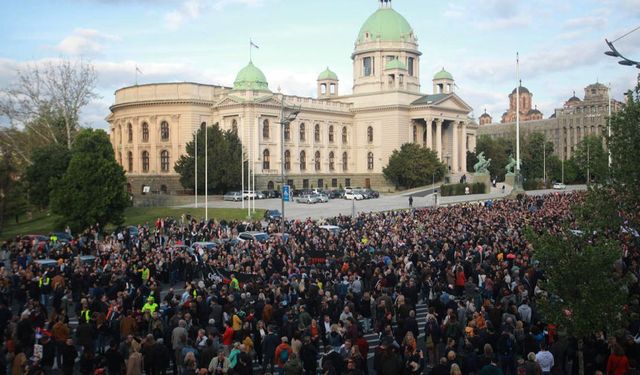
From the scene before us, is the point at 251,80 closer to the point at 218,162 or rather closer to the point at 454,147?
the point at 218,162

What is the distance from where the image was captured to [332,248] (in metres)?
29.8

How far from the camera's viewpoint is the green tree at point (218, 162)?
6831 centimetres

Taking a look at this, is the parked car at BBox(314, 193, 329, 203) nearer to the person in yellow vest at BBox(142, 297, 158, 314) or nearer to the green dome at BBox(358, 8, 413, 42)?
the green dome at BBox(358, 8, 413, 42)

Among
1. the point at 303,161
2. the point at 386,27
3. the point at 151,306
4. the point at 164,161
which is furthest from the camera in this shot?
the point at 386,27

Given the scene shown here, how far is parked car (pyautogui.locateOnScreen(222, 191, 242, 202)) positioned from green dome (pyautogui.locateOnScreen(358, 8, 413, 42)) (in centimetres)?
4201

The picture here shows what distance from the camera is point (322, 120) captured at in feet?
303

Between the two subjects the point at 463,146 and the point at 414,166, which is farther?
the point at 463,146

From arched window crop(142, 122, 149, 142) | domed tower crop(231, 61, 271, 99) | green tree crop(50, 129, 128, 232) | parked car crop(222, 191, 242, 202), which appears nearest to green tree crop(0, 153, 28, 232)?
green tree crop(50, 129, 128, 232)

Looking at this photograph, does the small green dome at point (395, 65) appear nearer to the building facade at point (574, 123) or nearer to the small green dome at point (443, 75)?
the small green dome at point (443, 75)

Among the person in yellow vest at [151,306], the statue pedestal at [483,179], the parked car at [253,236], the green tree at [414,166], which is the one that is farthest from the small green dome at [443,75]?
the person in yellow vest at [151,306]

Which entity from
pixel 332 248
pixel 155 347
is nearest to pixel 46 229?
pixel 332 248

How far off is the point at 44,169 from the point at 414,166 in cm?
4492

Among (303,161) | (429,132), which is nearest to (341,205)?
(303,161)

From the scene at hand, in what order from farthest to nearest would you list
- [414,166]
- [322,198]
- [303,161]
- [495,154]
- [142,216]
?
[495,154] < [303,161] < [414,166] < [322,198] < [142,216]
